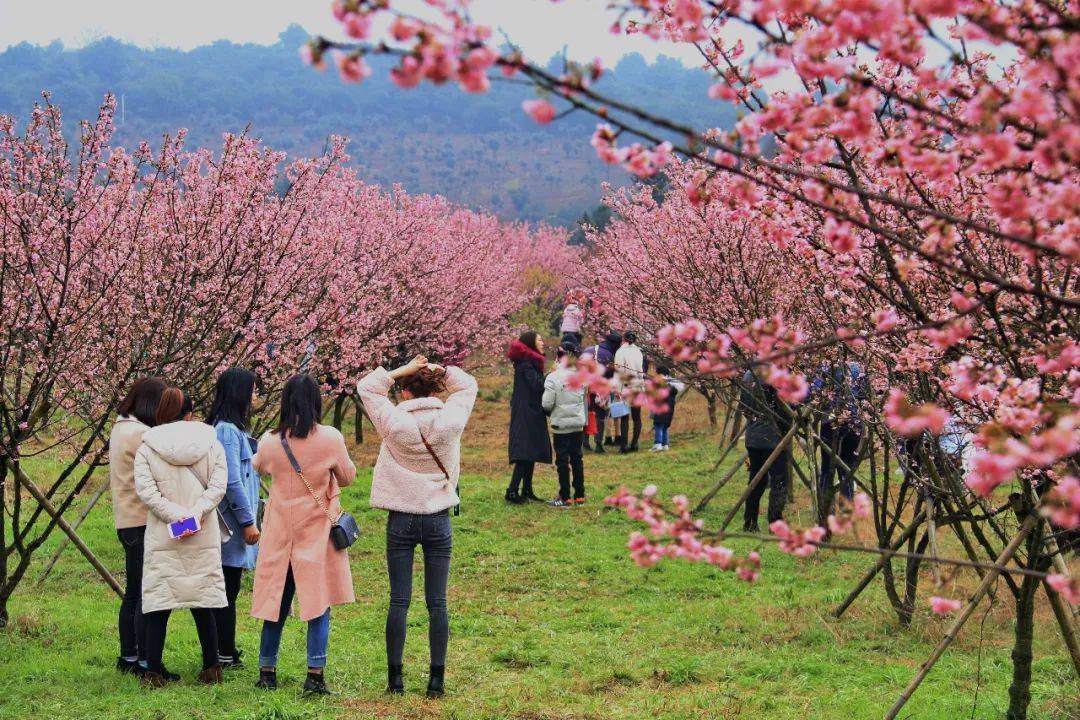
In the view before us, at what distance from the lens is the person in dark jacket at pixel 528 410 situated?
12.1 meters

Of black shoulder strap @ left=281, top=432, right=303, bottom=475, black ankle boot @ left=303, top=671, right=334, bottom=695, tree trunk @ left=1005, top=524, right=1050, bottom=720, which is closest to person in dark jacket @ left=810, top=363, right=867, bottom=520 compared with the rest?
tree trunk @ left=1005, top=524, right=1050, bottom=720

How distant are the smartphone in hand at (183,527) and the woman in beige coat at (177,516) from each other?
25 mm

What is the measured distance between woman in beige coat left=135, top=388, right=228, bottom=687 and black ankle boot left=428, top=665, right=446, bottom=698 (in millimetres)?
1208

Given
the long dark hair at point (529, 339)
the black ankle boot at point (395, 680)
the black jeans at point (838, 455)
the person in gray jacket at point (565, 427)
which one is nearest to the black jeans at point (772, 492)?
the black jeans at point (838, 455)

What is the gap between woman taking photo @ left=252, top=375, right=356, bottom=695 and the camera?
5.58 m

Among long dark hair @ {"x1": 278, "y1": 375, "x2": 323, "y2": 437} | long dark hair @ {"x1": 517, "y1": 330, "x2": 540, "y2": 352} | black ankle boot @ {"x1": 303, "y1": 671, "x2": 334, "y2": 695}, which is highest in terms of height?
long dark hair @ {"x1": 517, "y1": 330, "x2": 540, "y2": 352}

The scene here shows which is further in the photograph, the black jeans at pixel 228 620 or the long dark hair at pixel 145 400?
the black jeans at pixel 228 620

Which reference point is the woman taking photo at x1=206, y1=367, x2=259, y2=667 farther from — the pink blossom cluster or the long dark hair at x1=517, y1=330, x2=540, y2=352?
the long dark hair at x1=517, y1=330, x2=540, y2=352

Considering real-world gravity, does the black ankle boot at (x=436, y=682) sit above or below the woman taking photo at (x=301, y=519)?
below

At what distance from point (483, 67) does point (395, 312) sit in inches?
538

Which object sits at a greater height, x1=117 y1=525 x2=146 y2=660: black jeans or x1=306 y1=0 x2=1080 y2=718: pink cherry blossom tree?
x1=306 y1=0 x2=1080 y2=718: pink cherry blossom tree

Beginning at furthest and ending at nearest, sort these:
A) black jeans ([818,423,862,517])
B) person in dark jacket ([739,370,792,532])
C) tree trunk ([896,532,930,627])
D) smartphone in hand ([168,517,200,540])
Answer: person in dark jacket ([739,370,792,532]) → black jeans ([818,423,862,517]) → tree trunk ([896,532,930,627]) → smartphone in hand ([168,517,200,540])

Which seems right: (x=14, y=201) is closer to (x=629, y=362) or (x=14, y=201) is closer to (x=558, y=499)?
(x=558, y=499)

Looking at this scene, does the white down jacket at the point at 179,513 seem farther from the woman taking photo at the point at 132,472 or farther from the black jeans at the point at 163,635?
the woman taking photo at the point at 132,472
